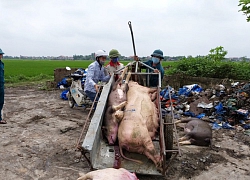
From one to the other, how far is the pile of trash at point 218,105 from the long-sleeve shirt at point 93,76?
1.58m

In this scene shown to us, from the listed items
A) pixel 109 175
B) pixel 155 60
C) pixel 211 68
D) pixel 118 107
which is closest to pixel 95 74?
pixel 155 60

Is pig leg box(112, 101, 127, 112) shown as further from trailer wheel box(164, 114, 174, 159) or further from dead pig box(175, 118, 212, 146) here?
dead pig box(175, 118, 212, 146)

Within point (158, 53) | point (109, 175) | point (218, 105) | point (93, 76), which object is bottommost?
point (218, 105)

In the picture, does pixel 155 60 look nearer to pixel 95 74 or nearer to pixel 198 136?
pixel 95 74

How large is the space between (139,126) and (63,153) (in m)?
1.54

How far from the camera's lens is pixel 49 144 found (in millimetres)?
5082

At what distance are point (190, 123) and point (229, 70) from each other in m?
5.63

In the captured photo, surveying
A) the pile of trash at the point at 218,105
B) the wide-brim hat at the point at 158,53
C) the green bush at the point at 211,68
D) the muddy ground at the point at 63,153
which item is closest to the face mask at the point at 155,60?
the wide-brim hat at the point at 158,53

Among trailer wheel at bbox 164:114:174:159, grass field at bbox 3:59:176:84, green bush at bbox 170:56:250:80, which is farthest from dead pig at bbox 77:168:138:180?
grass field at bbox 3:59:176:84

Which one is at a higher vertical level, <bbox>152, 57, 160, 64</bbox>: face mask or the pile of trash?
<bbox>152, 57, 160, 64</bbox>: face mask

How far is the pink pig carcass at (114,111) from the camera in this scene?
13.7 ft

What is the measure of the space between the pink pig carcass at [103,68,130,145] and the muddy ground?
62 centimetres

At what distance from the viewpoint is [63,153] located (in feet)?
15.3

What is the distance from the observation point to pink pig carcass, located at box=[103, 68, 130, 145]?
13.7ft
